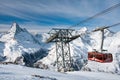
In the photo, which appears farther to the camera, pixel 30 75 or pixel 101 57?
pixel 101 57

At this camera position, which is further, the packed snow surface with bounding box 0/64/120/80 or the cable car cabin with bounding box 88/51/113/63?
the cable car cabin with bounding box 88/51/113/63

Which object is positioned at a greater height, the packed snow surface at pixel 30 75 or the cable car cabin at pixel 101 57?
the cable car cabin at pixel 101 57

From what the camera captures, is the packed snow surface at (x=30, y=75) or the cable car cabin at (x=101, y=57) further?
the cable car cabin at (x=101, y=57)

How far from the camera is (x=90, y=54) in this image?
48125 mm

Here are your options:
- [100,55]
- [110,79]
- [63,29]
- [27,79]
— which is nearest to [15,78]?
[27,79]

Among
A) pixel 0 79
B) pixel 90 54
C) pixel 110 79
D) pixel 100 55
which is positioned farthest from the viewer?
pixel 110 79

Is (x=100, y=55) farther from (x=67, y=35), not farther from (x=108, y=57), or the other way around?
(x=67, y=35)

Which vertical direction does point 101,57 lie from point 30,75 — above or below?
above

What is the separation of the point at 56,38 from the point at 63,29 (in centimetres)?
439

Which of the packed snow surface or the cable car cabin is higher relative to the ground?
the cable car cabin

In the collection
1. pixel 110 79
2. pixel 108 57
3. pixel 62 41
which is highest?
pixel 62 41

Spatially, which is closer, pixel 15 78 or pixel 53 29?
pixel 15 78

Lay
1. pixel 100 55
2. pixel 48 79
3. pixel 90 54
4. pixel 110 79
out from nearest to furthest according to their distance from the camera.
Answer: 1. pixel 48 79
2. pixel 100 55
3. pixel 90 54
4. pixel 110 79

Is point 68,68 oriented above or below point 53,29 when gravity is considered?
below
